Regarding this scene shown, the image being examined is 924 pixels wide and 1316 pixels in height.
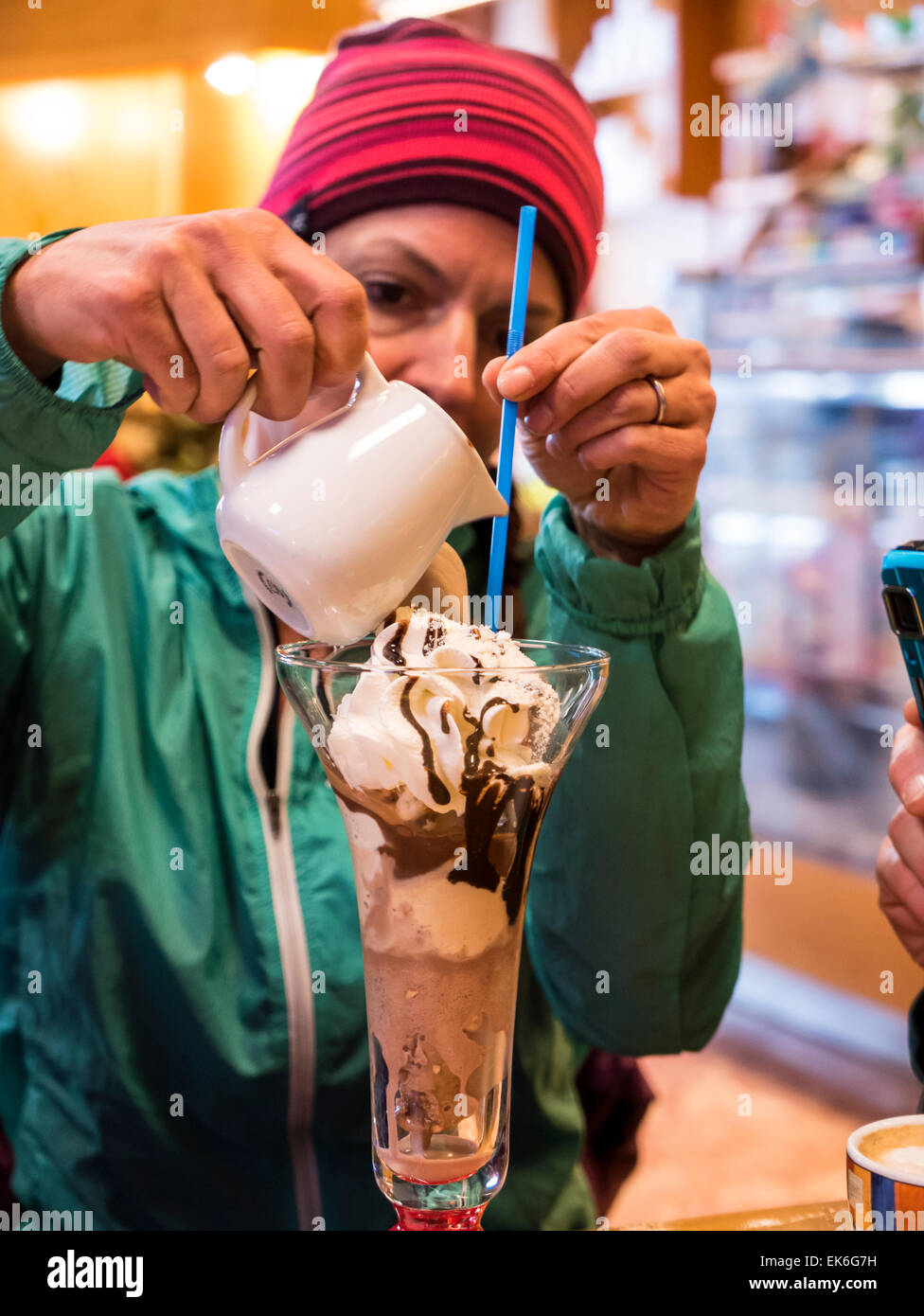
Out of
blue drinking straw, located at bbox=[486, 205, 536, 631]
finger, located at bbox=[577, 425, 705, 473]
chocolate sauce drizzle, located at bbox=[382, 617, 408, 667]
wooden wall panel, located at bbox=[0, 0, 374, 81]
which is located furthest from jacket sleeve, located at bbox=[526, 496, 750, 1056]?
wooden wall panel, located at bbox=[0, 0, 374, 81]

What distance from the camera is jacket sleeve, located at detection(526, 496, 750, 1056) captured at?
3.66 ft

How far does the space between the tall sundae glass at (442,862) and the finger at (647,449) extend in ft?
0.82

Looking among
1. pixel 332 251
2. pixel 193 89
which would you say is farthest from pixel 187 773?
→ pixel 193 89

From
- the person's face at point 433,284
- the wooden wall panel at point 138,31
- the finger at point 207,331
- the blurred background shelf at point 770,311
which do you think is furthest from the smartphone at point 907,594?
the wooden wall panel at point 138,31

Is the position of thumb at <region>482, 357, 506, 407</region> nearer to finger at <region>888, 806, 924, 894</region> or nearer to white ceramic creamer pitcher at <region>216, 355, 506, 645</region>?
white ceramic creamer pitcher at <region>216, 355, 506, 645</region>

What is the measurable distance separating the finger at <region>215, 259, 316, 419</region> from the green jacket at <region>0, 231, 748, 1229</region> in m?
0.39

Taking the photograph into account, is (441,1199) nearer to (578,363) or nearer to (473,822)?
(473,822)

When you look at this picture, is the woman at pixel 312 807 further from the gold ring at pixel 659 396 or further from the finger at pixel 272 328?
the finger at pixel 272 328

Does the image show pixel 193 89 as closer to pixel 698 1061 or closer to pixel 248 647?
pixel 248 647

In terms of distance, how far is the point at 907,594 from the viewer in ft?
2.66

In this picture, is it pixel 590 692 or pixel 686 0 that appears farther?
pixel 686 0

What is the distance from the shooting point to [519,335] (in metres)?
0.91

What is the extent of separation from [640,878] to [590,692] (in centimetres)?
47

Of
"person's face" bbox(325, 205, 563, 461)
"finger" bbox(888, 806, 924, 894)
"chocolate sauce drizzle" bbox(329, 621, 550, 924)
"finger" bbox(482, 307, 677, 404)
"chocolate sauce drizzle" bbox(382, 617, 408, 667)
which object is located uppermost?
"person's face" bbox(325, 205, 563, 461)
